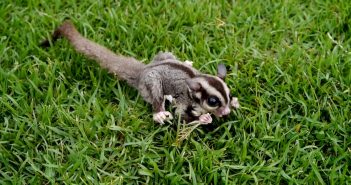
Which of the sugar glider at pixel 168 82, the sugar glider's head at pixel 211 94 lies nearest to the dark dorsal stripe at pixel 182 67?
the sugar glider at pixel 168 82

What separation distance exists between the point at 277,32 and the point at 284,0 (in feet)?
1.64

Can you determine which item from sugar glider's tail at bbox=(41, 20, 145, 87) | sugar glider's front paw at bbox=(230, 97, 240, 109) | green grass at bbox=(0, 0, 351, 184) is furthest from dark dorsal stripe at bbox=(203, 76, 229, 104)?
sugar glider's tail at bbox=(41, 20, 145, 87)

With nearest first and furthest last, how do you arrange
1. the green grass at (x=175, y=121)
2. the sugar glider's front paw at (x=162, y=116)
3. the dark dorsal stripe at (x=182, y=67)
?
the green grass at (x=175, y=121) < the sugar glider's front paw at (x=162, y=116) < the dark dorsal stripe at (x=182, y=67)

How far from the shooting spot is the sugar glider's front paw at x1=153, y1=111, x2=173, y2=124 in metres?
4.93

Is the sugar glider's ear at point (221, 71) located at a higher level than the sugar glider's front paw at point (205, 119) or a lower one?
higher

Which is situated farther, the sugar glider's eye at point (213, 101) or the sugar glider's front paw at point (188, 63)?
the sugar glider's front paw at point (188, 63)

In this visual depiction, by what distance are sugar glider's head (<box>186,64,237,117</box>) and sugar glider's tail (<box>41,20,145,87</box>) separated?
2.15 feet

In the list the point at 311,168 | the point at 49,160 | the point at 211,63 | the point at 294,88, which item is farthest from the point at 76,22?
the point at 311,168

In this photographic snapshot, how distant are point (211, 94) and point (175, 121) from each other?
1.39ft

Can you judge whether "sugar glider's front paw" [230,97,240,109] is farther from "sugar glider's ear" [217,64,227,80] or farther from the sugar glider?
"sugar glider's ear" [217,64,227,80]

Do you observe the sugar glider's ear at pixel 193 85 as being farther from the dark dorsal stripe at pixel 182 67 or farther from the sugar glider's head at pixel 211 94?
the dark dorsal stripe at pixel 182 67

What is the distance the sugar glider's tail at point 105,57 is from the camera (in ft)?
17.6

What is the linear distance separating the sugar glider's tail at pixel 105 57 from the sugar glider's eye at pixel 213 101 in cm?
80

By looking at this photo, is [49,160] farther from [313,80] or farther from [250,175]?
[313,80]
